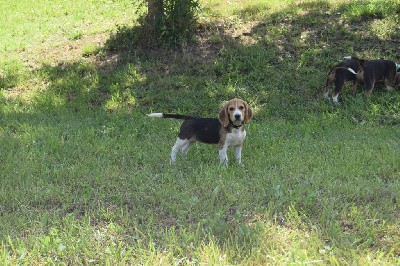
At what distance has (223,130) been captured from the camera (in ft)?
21.9

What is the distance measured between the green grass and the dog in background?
270 mm

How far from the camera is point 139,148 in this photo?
7492mm

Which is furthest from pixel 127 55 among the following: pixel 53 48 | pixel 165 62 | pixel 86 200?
pixel 86 200

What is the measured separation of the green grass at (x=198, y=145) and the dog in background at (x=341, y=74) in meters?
0.27

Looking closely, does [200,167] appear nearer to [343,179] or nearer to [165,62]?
[343,179]

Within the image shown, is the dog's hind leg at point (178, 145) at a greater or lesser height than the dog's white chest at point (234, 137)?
lesser

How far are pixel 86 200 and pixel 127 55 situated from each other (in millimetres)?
7567

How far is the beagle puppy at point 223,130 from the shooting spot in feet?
21.4

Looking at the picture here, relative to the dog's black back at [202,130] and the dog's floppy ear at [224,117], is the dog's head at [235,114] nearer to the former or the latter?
the dog's floppy ear at [224,117]

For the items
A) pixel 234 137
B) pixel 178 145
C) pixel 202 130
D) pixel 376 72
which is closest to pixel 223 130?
pixel 234 137

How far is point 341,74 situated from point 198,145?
3.87m

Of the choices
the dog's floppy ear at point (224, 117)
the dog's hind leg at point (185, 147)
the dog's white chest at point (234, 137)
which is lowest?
the dog's hind leg at point (185, 147)

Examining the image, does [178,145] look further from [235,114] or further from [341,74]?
A: [341,74]

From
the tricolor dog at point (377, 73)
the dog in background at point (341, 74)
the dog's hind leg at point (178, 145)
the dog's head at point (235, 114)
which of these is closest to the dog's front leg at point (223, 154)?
the dog's head at point (235, 114)
